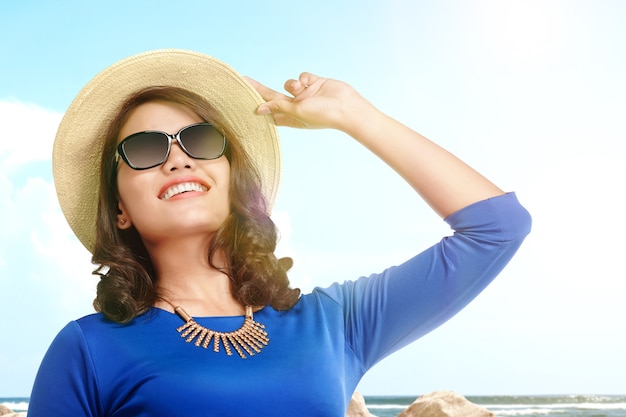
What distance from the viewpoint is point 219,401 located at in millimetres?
2152

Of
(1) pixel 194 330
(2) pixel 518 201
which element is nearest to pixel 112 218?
(1) pixel 194 330

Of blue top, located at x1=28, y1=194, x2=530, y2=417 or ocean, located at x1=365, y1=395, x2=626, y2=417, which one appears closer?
blue top, located at x1=28, y1=194, x2=530, y2=417

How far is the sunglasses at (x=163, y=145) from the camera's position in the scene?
2.47 meters

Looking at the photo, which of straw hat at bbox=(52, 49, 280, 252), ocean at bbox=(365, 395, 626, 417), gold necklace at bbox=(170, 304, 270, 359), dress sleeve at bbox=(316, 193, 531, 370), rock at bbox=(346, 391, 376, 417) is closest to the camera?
gold necklace at bbox=(170, 304, 270, 359)

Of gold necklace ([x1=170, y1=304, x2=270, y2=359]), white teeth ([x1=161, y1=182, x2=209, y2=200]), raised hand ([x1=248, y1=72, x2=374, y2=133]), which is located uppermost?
raised hand ([x1=248, y1=72, x2=374, y2=133])

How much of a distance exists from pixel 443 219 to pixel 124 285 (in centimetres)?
102

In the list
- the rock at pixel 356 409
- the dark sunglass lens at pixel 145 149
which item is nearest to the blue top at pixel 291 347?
the dark sunglass lens at pixel 145 149

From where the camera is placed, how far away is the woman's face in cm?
244

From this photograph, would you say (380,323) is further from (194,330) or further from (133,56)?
(133,56)

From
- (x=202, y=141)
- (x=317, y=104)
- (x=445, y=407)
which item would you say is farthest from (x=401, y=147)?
(x=445, y=407)

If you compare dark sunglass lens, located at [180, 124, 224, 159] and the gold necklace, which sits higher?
dark sunglass lens, located at [180, 124, 224, 159]

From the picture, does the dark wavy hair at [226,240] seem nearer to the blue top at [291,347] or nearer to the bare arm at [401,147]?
Result: the blue top at [291,347]

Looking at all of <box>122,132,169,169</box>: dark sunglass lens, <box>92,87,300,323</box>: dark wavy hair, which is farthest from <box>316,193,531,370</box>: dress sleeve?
<box>122,132,169,169</box>: dark sunglass lens

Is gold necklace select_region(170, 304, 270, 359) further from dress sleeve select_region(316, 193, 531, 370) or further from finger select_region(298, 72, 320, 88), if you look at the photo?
finger select_region(298, 72, 320, 88)
